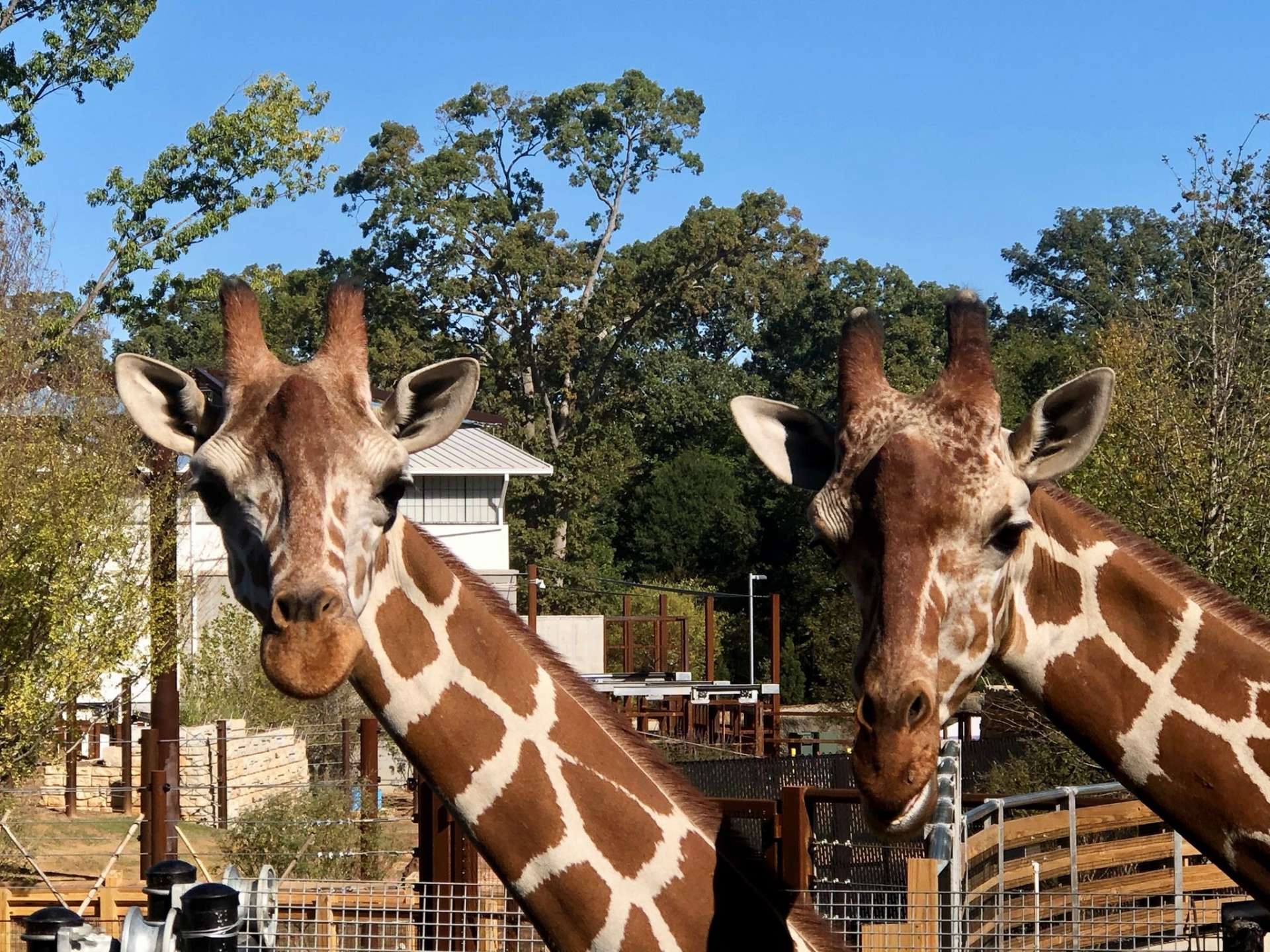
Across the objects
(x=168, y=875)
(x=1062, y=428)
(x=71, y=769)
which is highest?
(x=1062, y=428)

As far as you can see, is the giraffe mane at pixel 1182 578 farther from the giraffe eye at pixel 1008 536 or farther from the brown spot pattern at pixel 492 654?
the brown spot pattern at pixel 492 654

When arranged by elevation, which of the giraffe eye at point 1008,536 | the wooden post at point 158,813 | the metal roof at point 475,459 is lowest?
the wooden post at point 158,813

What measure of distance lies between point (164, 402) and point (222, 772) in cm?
→ 1670

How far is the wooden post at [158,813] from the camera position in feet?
39.5

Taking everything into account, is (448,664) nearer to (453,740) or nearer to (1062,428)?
(453,740)

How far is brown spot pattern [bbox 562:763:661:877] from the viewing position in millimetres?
3881

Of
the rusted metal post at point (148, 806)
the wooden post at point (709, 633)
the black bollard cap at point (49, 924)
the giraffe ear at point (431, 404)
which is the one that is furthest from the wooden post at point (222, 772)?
the giraffe ear at point (431, 404)

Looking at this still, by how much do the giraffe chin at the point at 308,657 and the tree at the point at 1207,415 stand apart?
1231 cm

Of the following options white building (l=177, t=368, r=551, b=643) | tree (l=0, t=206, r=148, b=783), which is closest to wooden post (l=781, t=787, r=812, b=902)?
tree (l=0, t=206, r=148, b=783)

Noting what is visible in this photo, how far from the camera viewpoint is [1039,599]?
12.8 ft

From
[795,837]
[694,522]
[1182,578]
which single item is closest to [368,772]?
[795,837]

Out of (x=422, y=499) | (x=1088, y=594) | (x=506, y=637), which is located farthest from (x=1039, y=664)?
(x=422, y=499)

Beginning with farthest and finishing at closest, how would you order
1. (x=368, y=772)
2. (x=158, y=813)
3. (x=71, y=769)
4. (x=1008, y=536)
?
(x=71, y=769) < (x=368, y=772) < (x=158, y=813) < (x=1008, y=536)

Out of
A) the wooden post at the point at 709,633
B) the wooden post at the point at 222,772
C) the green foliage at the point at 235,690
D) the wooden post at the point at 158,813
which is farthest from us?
the wooden post at the point at 709,633
